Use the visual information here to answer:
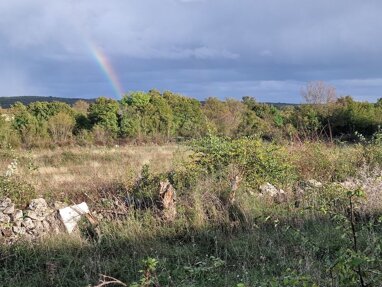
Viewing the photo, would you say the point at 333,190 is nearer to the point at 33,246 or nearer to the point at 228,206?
the point at 228,206

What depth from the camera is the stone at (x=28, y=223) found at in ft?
20.3

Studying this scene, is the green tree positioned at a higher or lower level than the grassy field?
higher

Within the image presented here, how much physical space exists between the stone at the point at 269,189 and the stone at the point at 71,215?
2.86m

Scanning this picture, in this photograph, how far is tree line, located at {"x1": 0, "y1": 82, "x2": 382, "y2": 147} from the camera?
34562 mm

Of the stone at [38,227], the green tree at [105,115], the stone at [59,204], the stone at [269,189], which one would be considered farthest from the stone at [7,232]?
the green tree at [105,115]

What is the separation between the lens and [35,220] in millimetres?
6316

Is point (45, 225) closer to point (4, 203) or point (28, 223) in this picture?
point (28, 223)

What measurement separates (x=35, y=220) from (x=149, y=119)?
35.6 m

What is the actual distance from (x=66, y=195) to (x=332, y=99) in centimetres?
4674

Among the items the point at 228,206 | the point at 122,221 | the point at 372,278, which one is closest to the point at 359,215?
the point at 228,206

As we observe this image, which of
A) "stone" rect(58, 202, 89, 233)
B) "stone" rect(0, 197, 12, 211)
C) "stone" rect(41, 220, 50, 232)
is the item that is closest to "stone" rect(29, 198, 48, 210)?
"stone" rect(0, 197, 12, 211)

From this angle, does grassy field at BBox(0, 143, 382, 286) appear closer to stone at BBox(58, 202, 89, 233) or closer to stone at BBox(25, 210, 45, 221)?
stone at BBox(58, 202, 89, 233)

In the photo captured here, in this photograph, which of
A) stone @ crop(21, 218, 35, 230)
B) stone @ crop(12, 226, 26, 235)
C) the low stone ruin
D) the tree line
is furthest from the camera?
the tree line

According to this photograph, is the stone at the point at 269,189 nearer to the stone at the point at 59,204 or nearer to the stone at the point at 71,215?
the stone at the point at 71,215
